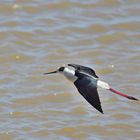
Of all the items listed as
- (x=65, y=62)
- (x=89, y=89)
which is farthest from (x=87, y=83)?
(x=65, y=62)

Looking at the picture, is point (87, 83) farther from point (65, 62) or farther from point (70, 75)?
point (65, 62)

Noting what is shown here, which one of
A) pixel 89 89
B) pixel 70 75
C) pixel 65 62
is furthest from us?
pixel 65 62

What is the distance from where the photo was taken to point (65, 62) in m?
8.01

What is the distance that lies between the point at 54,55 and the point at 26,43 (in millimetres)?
467

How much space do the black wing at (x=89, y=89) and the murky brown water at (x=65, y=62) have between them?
0.83m

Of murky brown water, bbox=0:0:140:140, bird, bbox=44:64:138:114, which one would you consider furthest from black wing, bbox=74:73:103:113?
murky brown water, bbox=0:0:140:140

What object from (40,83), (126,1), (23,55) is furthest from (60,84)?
(126,1)

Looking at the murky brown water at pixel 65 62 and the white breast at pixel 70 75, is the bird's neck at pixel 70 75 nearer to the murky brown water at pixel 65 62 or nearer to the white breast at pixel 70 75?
the white breast at pixel 70 75

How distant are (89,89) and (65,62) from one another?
2.15 m

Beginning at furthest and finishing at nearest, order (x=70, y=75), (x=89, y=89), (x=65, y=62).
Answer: (x=65, y=62), (x=70, y=75), (x=89, y=89)

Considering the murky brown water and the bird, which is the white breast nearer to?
the bird

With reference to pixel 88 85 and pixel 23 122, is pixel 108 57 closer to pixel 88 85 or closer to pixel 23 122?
pixel 23 122

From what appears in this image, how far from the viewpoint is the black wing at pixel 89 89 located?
5.76m

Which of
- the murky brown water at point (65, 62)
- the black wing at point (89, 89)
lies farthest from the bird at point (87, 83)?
the murky brown water at point (65, 62)
